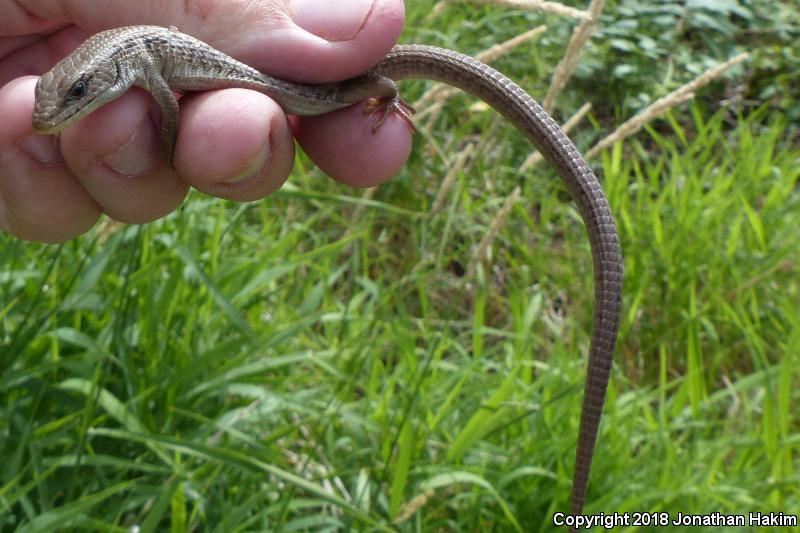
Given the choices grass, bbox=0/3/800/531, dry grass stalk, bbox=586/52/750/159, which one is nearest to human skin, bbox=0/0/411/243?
grass, bbox=0/3/800/531

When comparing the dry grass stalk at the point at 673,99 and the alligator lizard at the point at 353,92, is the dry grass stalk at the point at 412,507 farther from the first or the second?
the dry grass stalk at the point at 673,99

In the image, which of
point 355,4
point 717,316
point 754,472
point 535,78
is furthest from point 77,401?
point 535,78

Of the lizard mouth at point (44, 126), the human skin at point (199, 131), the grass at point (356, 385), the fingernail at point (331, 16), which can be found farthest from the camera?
the grass at point (356, 385)

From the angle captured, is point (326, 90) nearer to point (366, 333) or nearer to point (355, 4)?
point (355, 4)

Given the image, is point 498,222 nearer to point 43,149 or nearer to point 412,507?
point 412,507

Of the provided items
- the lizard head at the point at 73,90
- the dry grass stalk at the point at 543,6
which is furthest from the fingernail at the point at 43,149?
the dry grass stalk at the point at 543,6

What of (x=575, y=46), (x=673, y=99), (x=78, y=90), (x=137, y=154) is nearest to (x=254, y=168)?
(x=137, y=154)

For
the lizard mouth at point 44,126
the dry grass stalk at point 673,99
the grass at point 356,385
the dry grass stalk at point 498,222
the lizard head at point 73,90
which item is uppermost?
the lizard head at point 73,90
